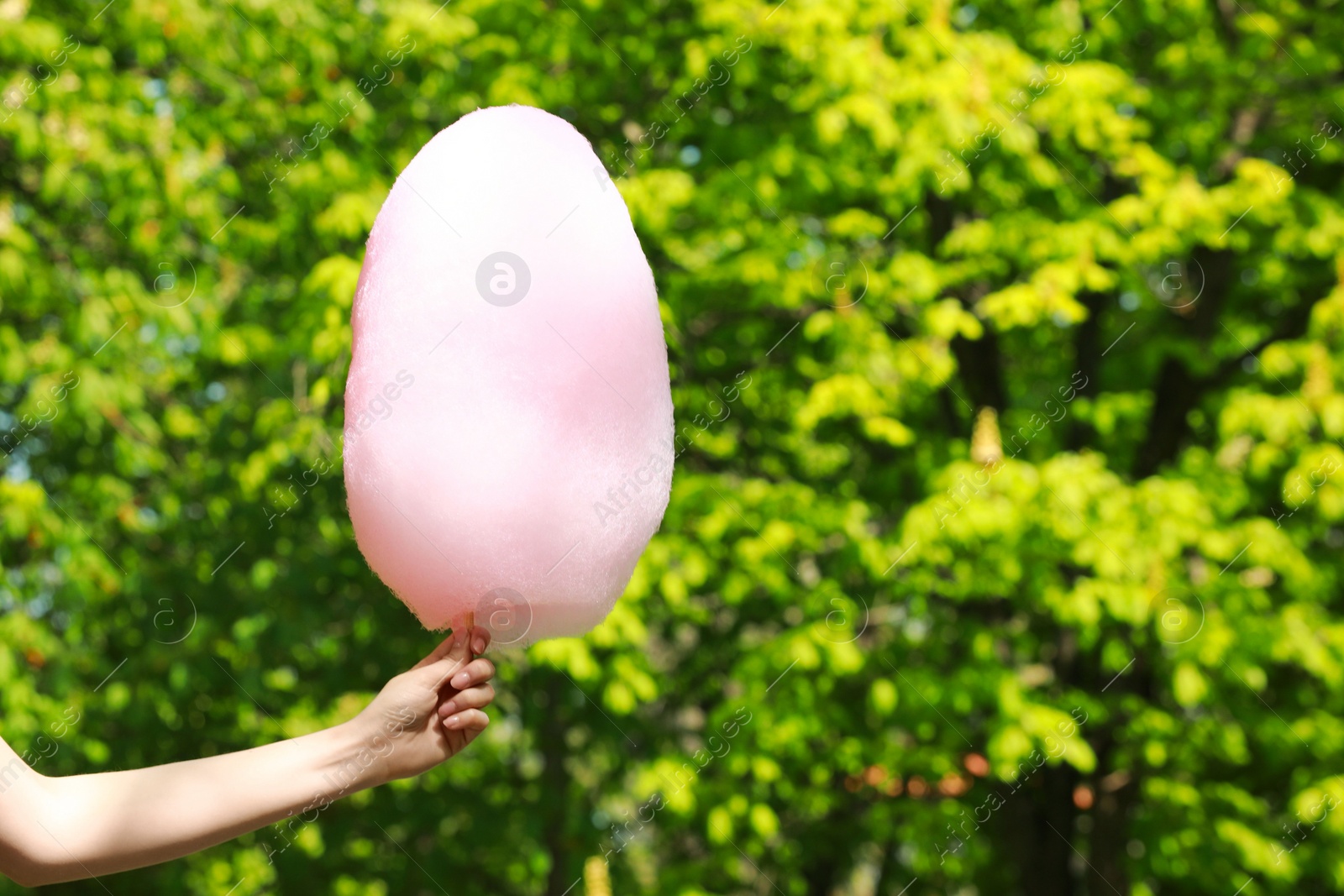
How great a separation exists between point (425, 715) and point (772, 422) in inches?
176

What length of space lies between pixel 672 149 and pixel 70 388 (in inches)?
107

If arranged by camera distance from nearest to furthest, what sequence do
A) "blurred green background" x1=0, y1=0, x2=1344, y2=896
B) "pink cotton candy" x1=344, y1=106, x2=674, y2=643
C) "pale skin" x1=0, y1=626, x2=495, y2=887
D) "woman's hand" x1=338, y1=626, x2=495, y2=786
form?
"pale skin" x1=0, y1=626, x2=495, y2=887 < "woman's hand" x1=338, y1=626, x2=495, y2=786 < "pink cotton candy" x1=344, y1=106, x2=674, y2=643 < "blurred green background" x1=0, y1=0, x2=1344, y2=896

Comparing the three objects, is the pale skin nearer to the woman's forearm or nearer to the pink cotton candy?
the woman's forearm

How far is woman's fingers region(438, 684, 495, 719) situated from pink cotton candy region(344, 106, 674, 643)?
101 mm

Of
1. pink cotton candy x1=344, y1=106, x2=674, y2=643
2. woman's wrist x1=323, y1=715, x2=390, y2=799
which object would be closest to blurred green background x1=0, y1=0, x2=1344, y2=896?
pink cotton candy x1=344, y1=106, x2=674, y2=643

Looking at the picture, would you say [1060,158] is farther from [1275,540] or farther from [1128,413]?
[1275,540]

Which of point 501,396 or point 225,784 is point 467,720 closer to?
point 225,784

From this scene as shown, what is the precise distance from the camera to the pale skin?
1.34m

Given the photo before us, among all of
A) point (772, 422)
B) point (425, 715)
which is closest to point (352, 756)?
point (425, 715)

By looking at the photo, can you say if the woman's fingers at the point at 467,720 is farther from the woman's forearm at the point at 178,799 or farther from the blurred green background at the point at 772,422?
the blurred green background at the point at 772,422

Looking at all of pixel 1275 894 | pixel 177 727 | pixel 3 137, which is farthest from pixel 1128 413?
pixel 3 137

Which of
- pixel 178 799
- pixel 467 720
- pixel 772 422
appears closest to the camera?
pixel 178 799

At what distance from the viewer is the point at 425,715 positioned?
1.51 m

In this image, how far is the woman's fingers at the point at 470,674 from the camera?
1504mm
